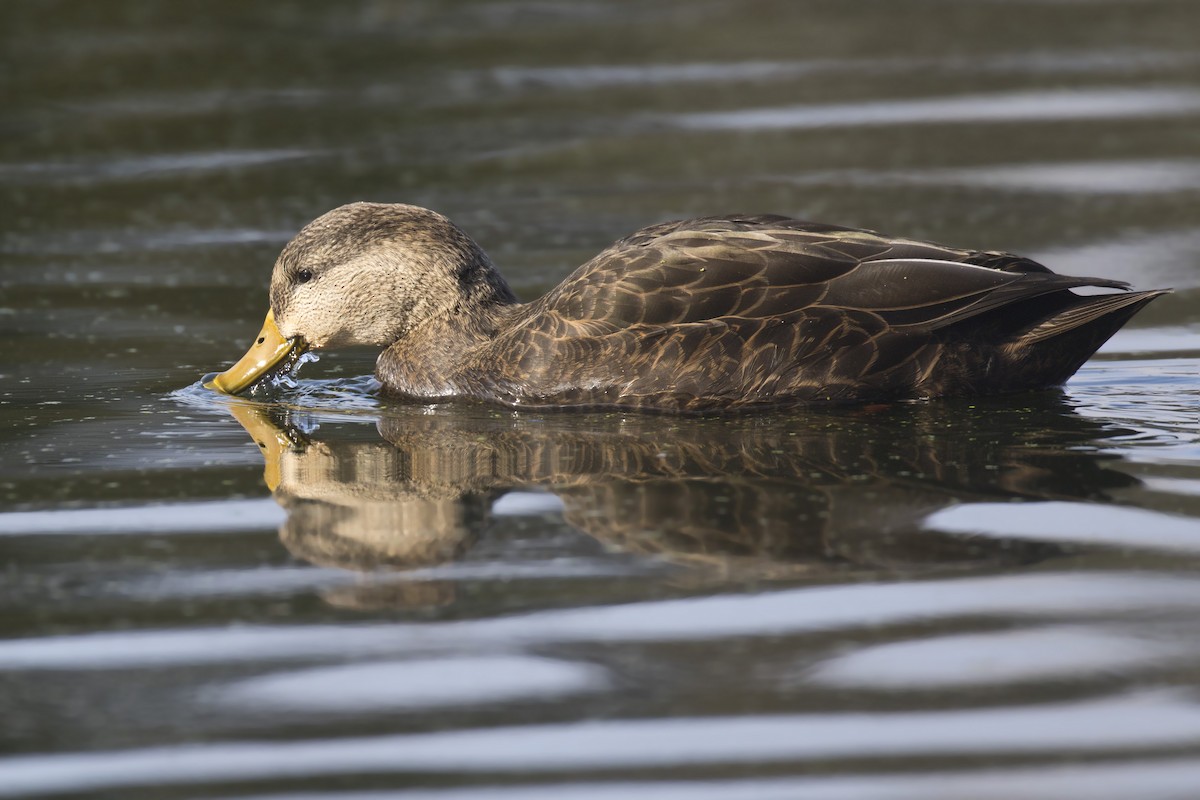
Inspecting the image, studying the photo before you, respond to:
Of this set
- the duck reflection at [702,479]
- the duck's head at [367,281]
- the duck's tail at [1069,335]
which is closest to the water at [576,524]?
the duck reflection at [702,479]

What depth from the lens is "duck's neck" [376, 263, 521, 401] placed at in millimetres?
7840

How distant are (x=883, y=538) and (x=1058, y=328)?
6.41ft

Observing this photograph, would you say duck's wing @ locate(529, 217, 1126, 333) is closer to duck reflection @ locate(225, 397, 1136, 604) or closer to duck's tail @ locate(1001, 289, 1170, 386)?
duck's tail @ locate(1001, 289, 1170, 386)

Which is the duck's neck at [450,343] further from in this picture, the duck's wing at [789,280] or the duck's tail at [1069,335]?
the duck's tail at [1069,335]

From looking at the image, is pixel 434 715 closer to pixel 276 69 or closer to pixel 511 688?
pixel 511 688

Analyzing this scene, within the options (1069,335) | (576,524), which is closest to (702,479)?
(576,524)

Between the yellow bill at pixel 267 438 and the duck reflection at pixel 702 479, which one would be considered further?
the yellow bill at pixel 267 438

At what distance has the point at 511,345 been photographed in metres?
7.64

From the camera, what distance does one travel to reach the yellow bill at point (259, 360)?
26.1 feet

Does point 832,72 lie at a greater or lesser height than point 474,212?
greater

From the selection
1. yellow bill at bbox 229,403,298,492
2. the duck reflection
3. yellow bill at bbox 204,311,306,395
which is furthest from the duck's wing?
yellow bill at bbox 204,311,306,395

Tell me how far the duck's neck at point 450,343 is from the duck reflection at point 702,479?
269mm

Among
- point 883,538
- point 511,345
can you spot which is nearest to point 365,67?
point 511,345

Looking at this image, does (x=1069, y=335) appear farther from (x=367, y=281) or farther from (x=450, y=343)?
(x=367, y=281)
